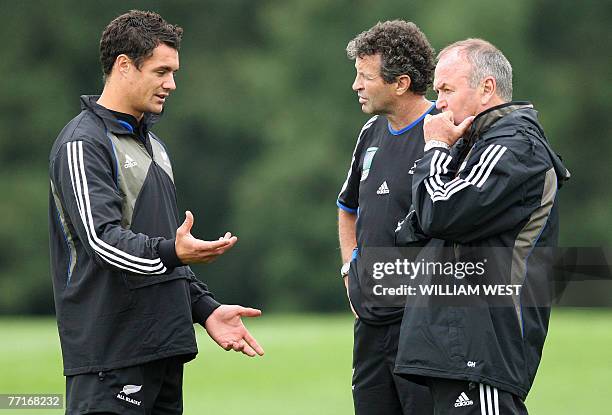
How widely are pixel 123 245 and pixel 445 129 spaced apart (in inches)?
59.8

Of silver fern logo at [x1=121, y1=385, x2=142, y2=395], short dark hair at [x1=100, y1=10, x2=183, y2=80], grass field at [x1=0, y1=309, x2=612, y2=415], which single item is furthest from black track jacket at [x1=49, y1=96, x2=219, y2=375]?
grass field at [x1=0, y1=309, x2=612, y2=415]

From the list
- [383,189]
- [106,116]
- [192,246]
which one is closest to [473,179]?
[383,189]

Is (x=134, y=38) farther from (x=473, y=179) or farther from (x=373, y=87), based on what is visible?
(x=473, y=179)

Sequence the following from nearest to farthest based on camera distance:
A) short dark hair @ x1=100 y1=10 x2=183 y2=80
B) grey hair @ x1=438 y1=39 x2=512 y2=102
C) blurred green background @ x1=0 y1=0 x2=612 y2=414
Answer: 1. grey hair @ x1=438 y1=39 x2=512 y2=102
2. short dark hair @ x1=100 y1=10 x2=183 y2=80
3. blurred green background @ x1=0 y1=0 x2=612 y2=414

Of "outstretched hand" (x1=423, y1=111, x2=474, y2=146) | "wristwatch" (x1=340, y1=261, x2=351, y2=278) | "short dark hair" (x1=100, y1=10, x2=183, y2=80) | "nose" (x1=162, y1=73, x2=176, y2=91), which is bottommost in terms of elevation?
"wristwatch" (x1=340, y1=261, x2=351, y2=278)

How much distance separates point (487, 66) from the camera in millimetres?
5047

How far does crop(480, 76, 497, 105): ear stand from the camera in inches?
198

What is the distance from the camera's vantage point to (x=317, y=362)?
40.8 ft

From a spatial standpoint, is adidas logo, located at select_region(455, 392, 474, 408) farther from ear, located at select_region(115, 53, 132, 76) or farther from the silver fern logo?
ear, located at select_region(115, 53, 132, 76)

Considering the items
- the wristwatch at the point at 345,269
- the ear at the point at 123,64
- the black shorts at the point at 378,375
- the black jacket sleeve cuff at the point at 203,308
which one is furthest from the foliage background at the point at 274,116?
the ear at the point at 123,64

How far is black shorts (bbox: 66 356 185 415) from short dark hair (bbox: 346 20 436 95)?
6.59 feet

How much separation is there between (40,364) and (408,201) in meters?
7.40

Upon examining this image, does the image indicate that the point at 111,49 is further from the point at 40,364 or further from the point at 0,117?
the point at 0,117

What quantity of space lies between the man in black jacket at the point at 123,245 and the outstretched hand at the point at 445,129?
1.02m
